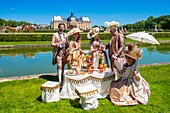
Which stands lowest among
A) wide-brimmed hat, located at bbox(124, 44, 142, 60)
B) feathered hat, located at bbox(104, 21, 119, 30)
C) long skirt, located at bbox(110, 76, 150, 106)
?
long skirt, located at bbox(110, 76, 150, 106)

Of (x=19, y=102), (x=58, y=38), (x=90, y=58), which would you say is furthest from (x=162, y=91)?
(x=19, y=102)

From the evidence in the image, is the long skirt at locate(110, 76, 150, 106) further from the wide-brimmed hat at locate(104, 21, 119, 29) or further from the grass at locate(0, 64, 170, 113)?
the wide-brimmed hat at locate(104, 21, 119, 29)

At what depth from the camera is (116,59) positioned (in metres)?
5.55

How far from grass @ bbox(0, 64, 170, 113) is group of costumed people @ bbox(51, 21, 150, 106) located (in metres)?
0.22

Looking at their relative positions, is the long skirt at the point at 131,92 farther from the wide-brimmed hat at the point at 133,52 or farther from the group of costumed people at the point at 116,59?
the wide-brimmed hat at the point at 133,52

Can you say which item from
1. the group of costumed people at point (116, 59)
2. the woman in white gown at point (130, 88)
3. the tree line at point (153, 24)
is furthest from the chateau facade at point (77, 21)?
the woman in white gown at point (130, 88)

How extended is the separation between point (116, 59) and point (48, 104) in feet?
6.88

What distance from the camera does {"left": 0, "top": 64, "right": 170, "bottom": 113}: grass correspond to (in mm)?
4426

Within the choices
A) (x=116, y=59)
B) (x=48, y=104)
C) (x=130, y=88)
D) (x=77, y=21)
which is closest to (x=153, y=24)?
(x=77, y=21)

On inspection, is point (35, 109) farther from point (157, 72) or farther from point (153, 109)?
point (157, 72)

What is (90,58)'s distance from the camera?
578 centimetres

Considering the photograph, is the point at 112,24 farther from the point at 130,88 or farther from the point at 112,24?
the point at 130,88

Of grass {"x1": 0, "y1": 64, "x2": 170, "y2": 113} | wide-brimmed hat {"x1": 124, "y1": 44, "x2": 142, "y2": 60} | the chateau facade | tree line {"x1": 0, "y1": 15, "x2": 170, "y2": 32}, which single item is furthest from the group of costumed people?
the chateau facade

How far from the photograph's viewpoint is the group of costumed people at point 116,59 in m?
4.66
